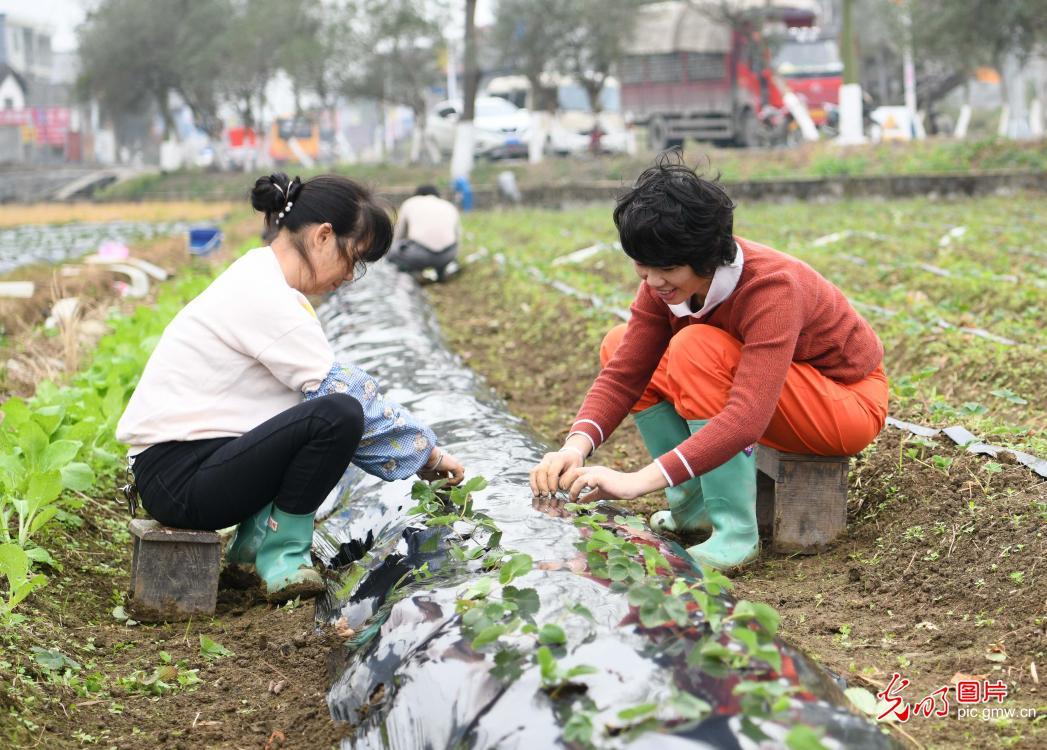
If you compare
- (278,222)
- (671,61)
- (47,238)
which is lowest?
(47,238)

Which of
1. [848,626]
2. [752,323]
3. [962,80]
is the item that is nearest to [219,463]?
[752,323]

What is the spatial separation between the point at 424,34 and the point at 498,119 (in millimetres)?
3795

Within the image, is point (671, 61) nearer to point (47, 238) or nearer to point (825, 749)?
point (47, 238)

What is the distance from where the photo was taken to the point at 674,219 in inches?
102

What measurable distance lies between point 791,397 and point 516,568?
45.0 inches

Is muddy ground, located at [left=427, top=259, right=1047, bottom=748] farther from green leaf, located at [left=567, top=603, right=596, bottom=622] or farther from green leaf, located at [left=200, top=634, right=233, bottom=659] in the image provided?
green leaf, located at [left=200, top=634, right=233, bottom=659]

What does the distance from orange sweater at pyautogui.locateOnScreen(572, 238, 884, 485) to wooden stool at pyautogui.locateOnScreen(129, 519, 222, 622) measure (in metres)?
0.95

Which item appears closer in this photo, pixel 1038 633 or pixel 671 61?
pixel 1038 633

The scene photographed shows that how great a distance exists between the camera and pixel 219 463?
274 centimetres

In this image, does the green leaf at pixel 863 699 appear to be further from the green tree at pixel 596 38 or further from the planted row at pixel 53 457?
the green tree at pixel 596 38

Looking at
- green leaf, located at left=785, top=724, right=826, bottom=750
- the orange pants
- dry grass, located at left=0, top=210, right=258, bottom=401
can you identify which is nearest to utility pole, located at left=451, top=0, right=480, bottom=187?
dry grass, located at left=0, top=210, right=258, bottom=401

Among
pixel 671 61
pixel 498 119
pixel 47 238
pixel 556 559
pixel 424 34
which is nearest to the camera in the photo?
pixel 556 559

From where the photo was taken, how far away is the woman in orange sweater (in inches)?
104

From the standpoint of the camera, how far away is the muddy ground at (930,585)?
2.30 meters
